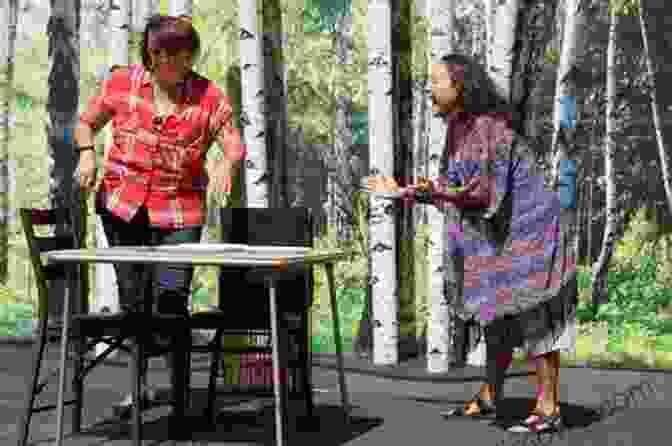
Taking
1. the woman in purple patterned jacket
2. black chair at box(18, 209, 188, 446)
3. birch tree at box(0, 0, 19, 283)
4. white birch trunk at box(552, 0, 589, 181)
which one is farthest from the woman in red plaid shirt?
birch tree at box(0, 0, 19, 283)

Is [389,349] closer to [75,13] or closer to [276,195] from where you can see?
[276,195]

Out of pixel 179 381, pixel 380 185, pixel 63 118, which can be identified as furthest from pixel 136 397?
pixel 63 118

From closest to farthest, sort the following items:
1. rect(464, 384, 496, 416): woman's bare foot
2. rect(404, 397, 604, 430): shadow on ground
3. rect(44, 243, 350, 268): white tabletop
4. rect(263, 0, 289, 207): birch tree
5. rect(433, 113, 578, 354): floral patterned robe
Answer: rect(44, 243, 350, 268): white tabletop → rect(433, 113, 578, 354): floral patterned robe → rect(404, 397, 604, 430): shadow on ground → rect(464, 384, 496, 416): woman's bare foot → rect(263, 0, 289, 207): birch tree

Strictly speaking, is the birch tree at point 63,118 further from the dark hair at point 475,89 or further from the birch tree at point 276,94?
the dark hair at point 475,89

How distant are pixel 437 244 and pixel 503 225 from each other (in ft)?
7.09

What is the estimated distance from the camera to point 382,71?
7.48 m

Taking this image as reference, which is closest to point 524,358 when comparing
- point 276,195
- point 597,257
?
point 597,257

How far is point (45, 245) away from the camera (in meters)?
4.95

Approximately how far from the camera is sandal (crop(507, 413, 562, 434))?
514 cm

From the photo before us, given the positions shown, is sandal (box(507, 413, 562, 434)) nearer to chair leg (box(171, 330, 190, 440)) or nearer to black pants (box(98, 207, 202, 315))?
chair leg (box(171, 330, 190, 440))

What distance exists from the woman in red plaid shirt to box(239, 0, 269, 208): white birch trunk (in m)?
2.28

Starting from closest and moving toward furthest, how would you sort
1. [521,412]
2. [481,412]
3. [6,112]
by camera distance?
1. [481,412]
2. [521,412]
3. [6,112]

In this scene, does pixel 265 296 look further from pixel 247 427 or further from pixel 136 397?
pixel 136 397

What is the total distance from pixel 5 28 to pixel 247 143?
3.25 m
